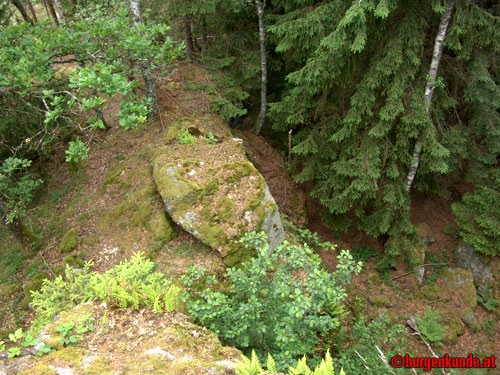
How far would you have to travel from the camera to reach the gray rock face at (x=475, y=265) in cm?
912

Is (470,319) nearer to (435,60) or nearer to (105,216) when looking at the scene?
(435,60)

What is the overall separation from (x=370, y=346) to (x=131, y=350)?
612 centimetres

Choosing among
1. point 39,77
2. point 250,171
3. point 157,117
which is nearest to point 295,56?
point 250,171

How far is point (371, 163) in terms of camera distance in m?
7.32

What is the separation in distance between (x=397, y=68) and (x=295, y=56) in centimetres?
288

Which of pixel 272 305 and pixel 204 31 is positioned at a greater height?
pixel 204 31

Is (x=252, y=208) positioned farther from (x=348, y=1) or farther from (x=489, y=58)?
(x=489, y=58)

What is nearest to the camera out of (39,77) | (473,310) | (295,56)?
(39,77)

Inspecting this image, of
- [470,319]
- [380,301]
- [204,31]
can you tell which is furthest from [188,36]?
[470,319]

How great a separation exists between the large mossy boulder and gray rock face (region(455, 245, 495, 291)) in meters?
6.86

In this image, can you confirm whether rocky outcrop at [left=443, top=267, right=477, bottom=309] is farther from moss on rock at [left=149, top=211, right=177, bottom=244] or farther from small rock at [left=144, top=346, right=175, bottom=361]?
small rock at [left=144, top=346, right=175, bottom=361]

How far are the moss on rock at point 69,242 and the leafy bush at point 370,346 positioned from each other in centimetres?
604

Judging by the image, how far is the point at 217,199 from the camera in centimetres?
666

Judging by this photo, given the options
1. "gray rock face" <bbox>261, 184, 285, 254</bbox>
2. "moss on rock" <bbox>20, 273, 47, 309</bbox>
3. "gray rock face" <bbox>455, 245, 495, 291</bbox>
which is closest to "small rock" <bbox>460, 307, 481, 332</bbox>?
"gray rock face" <bbox>455, 245, 495, 291</bbox>
